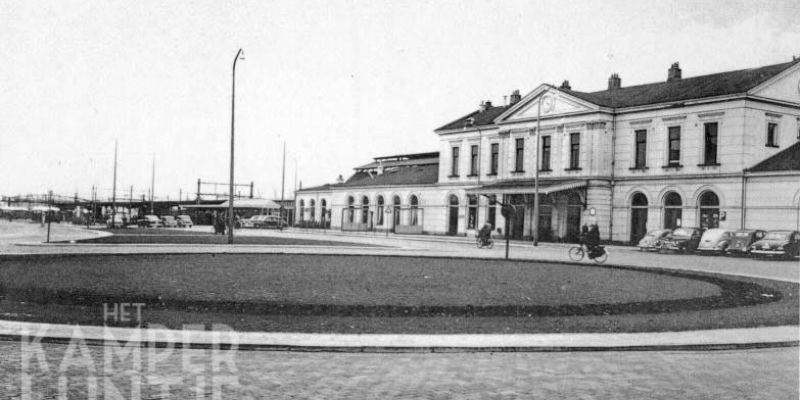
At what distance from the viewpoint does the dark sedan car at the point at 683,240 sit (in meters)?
36.0

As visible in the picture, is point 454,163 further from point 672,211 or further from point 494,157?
point 672,211

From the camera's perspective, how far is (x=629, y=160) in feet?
149

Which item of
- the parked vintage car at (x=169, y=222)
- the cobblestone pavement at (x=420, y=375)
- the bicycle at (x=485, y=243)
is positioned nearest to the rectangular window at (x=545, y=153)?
the bicycle at (x=485, y=243)

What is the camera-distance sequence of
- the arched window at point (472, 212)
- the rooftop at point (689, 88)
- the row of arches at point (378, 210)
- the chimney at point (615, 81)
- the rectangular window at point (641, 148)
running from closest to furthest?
1. the rooftop at point (689, 88)
2. the rectangular window at point (641, 148)
3. the chimney at point (615, 81)
4. the arched window at point (472, 212)
5. the row of arches at point (378, 210)

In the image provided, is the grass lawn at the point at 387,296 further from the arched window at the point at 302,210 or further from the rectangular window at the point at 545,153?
the arched window at the point at 302,210

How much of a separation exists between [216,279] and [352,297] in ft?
14.6

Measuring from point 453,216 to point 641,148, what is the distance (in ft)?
61.1

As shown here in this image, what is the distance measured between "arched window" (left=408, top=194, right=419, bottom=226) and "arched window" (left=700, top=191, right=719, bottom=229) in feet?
87.5

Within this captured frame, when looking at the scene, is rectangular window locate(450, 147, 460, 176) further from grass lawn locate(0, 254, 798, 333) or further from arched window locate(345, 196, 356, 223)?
grass lawn locate(0, 254, 798, 333)

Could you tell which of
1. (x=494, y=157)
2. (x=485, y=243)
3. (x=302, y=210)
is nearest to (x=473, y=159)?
(x=494, y=157)

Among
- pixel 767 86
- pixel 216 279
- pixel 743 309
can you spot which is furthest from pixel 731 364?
pixel 767 86

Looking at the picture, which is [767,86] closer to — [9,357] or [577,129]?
[577,129]

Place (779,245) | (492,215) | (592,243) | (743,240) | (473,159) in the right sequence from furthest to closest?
(473,159) < (492,215) < (743,240) < (779,245) < (592,243)

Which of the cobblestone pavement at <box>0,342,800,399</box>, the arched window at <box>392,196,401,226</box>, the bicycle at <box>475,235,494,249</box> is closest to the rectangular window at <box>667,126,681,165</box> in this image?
the bicycle at <box>475,235,494,249</box>
